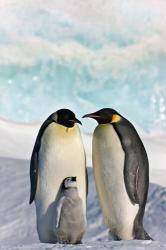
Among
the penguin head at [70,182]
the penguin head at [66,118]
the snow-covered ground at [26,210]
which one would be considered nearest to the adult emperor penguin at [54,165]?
the penguin head at [66,118]

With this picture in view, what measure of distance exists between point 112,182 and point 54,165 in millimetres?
438

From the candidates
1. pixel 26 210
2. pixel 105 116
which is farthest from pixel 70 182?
pixel 26 210

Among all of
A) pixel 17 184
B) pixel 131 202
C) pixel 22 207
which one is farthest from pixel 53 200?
pixel 17 184

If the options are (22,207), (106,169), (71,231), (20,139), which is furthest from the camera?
(20,139)

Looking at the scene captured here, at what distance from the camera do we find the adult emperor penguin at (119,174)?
501cm

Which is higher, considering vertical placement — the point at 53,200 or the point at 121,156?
the point at 121,156

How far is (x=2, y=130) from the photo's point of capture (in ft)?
53.4

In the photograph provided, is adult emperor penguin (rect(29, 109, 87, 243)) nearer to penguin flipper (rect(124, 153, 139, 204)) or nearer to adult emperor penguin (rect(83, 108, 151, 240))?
adult emperor penguin (rect(83, 108, 151, 240))

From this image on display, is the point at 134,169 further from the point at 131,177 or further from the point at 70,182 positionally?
the point at 70,182

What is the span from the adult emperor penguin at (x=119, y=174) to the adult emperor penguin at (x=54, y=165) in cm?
16

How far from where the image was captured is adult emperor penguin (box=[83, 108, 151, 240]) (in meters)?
5.01

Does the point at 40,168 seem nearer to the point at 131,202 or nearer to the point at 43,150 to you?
the point at 43,150

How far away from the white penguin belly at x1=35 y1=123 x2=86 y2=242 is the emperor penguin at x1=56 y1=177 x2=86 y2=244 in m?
0.13

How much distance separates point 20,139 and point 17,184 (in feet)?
19.4
